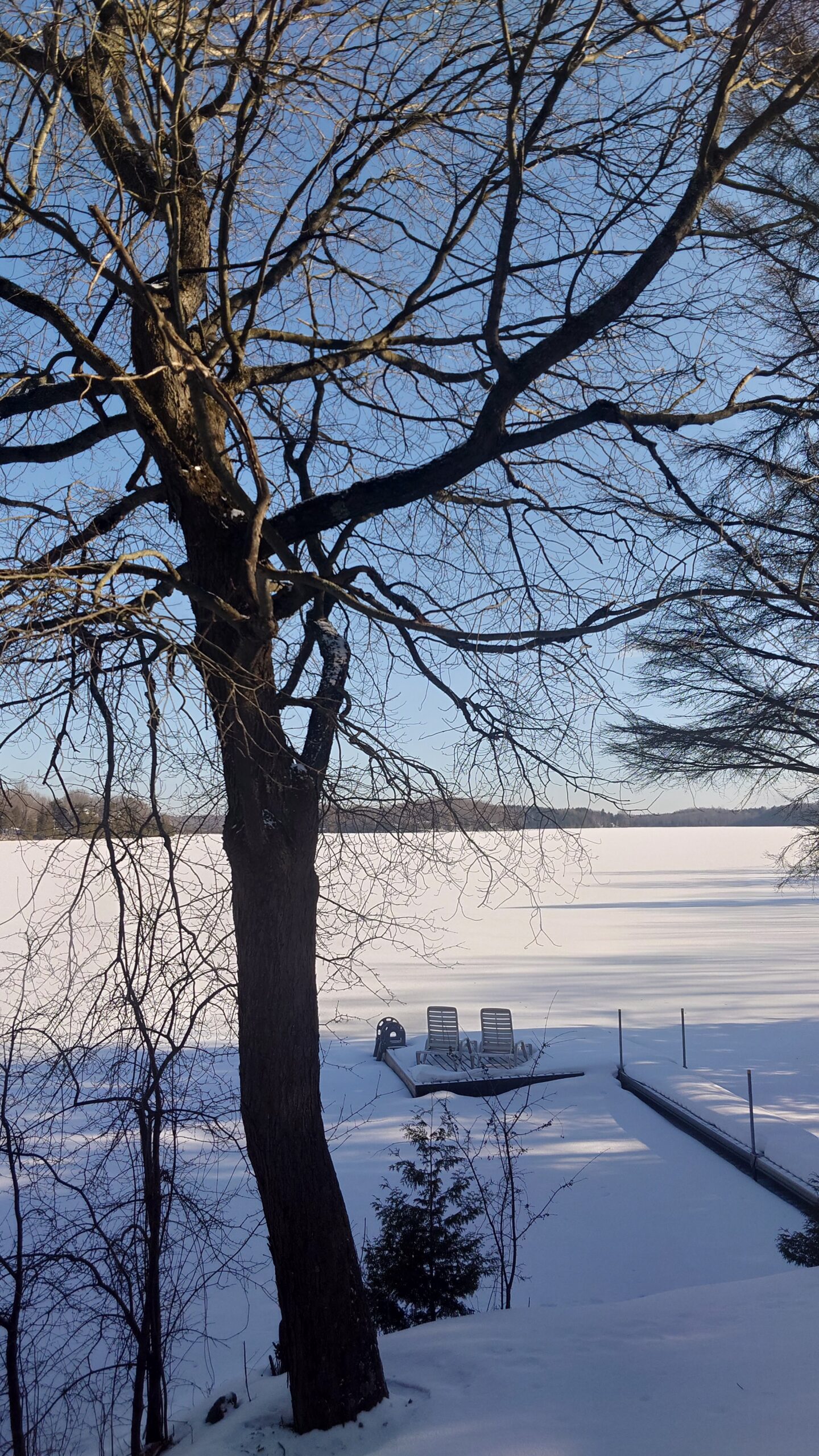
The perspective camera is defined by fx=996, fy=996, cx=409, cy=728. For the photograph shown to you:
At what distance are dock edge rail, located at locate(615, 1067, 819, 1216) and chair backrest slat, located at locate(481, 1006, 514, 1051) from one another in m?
2.66

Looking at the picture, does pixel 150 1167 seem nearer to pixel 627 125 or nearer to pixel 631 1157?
pixel 627 125

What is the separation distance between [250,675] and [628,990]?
2139 centimetres

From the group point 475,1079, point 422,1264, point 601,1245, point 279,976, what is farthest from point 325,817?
point 475,1079

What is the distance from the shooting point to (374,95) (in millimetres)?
4461

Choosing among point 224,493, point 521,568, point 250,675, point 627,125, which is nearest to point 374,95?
point 627,125

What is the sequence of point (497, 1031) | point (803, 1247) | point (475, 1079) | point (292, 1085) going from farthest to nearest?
point (497, 1031) → point (475, 1079) → point (803, 1247) → point (292, 1085)

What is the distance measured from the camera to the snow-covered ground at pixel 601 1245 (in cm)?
358

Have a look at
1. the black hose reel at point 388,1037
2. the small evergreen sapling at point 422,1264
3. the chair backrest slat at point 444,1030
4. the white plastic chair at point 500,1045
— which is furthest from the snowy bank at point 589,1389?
the black hose reel at point 388,1037

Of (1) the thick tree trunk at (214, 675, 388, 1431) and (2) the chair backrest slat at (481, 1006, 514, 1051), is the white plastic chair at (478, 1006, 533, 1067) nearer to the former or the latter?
(2) the chair backrest slat at (481, 1006, 514, 1051)

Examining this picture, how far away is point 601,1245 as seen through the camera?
9.02 metres

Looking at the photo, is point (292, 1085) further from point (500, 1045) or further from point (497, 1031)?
point (497, 1031)

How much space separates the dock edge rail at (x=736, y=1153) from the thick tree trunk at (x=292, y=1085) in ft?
18.5

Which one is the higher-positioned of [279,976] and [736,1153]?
[279,976]

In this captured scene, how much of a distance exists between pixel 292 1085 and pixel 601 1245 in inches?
251
